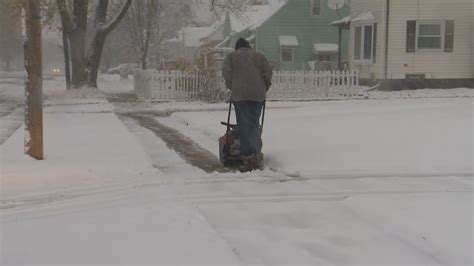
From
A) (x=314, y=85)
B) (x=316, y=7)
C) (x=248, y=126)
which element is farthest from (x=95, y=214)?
(x=316, y=7)

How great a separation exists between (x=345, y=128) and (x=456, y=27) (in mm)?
16897

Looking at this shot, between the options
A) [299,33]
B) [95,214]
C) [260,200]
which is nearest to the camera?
[95,214]

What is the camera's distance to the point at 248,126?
823cm

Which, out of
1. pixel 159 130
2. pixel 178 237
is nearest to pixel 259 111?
pixel 178 237

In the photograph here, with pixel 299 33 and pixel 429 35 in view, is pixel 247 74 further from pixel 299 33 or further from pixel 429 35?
pixel 299 33

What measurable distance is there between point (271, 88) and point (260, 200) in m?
16.7

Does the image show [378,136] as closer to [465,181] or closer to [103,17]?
[465,181]

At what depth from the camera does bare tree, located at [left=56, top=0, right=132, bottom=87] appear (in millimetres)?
25438

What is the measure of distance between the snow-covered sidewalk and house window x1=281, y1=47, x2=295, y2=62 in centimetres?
2898

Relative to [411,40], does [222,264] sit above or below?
below

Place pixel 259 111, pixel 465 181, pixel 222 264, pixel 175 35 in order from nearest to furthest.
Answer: pixel 222 264 < pixel 465 181 < pixel 259 111 < pixel 175 35

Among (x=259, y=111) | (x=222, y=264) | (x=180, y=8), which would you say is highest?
(x=180, y=8)

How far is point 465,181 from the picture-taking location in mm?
7184

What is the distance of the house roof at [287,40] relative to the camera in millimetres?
37406
